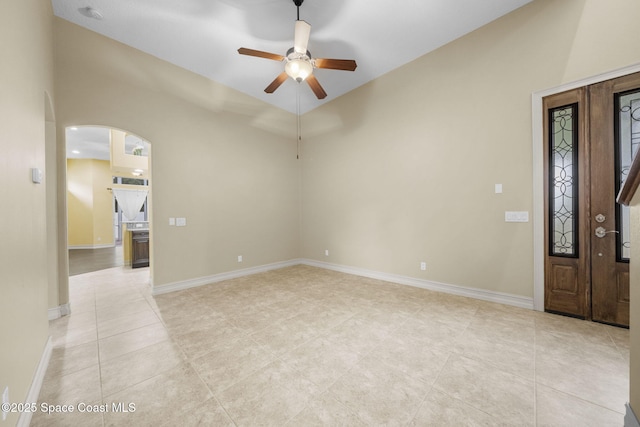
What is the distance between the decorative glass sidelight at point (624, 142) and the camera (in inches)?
93.3

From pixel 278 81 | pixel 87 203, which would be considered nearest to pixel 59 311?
pixel 278 81

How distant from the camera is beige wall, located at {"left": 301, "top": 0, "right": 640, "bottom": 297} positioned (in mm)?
2660

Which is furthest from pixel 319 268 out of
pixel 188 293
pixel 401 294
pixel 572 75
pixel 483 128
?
pixel 572 75

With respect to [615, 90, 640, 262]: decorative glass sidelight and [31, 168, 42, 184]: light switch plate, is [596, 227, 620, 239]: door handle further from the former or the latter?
[31, 168, 42, 184]: light switch plate

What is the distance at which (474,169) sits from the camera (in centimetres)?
328

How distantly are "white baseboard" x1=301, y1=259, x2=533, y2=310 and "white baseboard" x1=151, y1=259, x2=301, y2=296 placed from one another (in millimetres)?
1299

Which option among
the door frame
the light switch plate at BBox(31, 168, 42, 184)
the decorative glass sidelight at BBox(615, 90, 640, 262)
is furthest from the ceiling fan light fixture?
the decorative glass sidelight at BBox(615, 90, 640, 262)

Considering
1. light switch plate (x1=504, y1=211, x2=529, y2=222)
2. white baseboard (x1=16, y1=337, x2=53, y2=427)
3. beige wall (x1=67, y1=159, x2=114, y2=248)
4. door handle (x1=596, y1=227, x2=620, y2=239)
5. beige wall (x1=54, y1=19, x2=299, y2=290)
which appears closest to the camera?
white baseboard (x1=16, y1=337, x2=53, y2=427)

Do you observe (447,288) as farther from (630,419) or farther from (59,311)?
(59,311)

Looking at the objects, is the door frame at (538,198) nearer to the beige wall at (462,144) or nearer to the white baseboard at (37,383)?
the beige wall at (462,144)

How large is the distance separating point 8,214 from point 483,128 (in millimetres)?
4433

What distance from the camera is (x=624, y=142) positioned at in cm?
241

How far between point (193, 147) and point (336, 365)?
392 cm

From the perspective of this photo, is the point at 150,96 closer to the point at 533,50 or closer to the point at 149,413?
the point at 149,413
